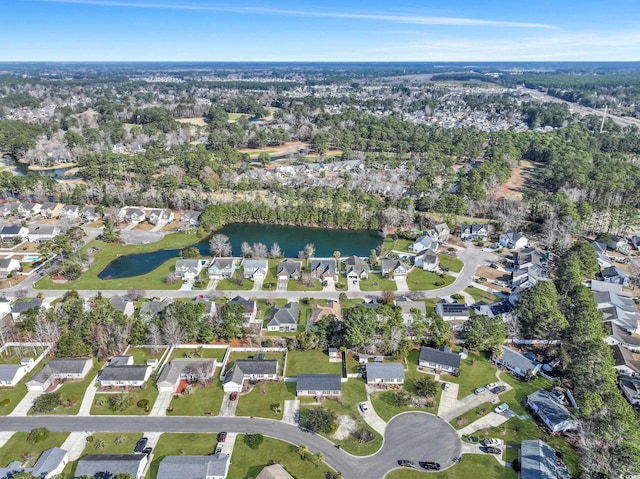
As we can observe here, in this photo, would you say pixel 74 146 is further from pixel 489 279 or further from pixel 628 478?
pixel 628 478

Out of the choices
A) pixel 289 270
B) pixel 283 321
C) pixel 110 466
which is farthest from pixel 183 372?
pixel 289 270

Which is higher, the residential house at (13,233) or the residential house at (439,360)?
the residential house at (13,233)

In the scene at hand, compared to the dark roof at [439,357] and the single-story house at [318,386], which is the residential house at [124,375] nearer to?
the single-story house at [318,386]

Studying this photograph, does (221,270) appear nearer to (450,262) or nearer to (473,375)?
(450,262)

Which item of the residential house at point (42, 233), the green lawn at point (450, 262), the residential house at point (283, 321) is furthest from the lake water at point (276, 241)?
the residential house at point (283, 321)

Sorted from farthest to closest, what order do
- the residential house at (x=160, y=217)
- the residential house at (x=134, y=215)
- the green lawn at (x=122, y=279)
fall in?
the residential house at (x=134, y=215), the residential house at (x=160, y=217), the green lawn at (x=122, y=279)

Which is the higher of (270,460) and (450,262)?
(450,262)
